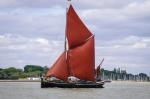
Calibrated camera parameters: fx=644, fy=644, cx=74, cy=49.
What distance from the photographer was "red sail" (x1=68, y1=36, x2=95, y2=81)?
4793 inches

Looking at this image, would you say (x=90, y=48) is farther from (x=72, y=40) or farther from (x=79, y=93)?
(x=79, y=93)

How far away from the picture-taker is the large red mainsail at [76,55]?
400 ft

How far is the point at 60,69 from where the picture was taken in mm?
121875

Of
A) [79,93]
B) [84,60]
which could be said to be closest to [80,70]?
[84,60]

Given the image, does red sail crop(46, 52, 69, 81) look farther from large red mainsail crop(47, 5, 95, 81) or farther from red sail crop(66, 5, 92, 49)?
red sail crop(66, 5, 92, 49)

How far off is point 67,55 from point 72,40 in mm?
3024

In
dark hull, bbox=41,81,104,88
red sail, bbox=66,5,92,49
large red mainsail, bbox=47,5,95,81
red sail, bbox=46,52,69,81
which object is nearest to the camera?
dark hull, bbox=41,81,104,88

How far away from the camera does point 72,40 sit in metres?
123

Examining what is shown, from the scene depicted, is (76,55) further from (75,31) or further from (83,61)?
(75,31)

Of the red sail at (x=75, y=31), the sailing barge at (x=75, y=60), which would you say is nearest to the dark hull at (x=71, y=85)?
the sailing barge at (x=75, y=60)

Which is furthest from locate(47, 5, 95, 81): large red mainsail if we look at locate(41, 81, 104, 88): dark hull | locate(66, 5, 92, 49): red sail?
locate(41, 81, 104, 88): dark hull

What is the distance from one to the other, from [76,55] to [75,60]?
973 millimetres

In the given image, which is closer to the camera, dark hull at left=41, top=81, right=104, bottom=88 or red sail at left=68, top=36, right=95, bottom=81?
dark hull at left=41, top=81, right=104, bottom=88

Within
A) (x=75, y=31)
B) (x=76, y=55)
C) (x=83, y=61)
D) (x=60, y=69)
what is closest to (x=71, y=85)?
(x=60, y=69)
